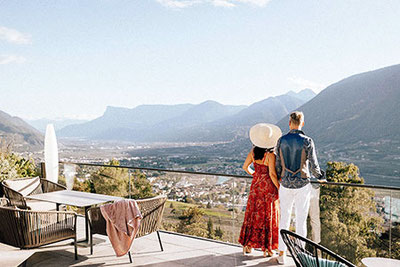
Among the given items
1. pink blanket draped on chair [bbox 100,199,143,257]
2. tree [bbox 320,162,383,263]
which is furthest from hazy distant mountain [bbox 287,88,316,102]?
pink blanket draped on chair [bbox 100,199,143,257]

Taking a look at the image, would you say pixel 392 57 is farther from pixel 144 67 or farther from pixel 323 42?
pixel 144 67

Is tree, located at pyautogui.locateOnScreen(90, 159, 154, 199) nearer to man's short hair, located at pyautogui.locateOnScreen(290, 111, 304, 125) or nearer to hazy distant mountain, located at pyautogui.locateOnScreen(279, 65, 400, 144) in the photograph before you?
man's short hair, located at pyautogui.locateOnScreen(290, 111, 304, 125)

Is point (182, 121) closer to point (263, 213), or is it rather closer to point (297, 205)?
point (263, 213)

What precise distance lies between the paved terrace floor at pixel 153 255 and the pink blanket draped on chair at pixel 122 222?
1.12 ft

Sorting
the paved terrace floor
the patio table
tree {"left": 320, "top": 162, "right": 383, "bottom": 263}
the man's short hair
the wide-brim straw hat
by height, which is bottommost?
the paved terrace floor

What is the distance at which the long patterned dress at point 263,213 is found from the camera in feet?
13.4

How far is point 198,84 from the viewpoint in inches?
1764

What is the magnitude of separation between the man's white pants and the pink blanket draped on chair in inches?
63.5

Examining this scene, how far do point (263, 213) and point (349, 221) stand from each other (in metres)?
1.05

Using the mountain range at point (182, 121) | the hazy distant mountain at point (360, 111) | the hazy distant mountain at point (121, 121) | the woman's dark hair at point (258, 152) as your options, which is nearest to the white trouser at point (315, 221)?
the woman's dark hair at point (258, 152)

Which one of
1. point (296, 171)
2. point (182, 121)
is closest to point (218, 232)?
point (296, 171)

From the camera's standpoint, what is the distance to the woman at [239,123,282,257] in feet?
13.4

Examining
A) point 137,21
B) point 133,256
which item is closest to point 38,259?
point 133,256

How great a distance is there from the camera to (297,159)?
12.5ft
